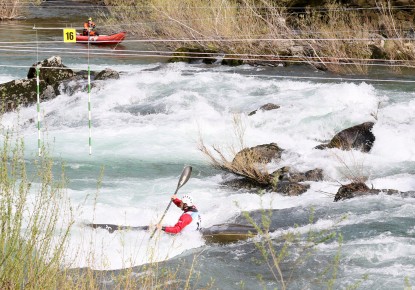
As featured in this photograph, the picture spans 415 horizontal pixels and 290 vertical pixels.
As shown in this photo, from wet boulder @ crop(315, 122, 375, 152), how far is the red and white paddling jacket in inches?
138

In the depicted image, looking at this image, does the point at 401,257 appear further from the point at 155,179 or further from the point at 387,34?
the point at 387,34

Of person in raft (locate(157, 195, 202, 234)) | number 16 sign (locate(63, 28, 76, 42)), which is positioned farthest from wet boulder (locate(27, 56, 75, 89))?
person in raft (locate(157, 195, 202, 234))

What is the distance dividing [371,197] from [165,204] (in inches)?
89.1

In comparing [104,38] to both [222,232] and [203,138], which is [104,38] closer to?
[203,138]

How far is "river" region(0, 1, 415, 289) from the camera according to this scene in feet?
23.4

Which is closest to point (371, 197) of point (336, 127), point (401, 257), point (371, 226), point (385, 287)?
point (371, 226)

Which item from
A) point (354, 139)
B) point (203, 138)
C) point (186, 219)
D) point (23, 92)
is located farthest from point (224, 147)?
point (23, 92)

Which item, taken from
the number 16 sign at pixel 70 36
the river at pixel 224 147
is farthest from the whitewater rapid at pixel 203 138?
the number 16 sign at pixel 70 36

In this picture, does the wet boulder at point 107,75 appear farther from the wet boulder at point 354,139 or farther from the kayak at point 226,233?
the kayak at point 226,233

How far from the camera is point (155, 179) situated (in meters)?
10.3

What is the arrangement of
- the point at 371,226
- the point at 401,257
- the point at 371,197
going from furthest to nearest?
the point at 371,197
the point at 371,226
the point at 401,257

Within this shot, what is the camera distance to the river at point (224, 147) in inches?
281

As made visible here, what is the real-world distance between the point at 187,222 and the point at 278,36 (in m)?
10.3

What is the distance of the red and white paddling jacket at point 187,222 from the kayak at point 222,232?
0.14m
